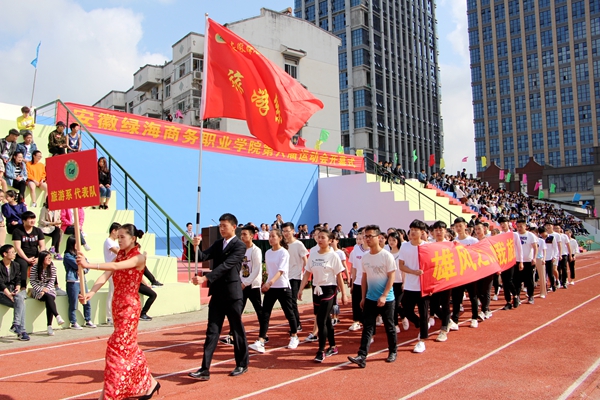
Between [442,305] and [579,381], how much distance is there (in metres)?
2.77

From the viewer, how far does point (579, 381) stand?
5.69 m

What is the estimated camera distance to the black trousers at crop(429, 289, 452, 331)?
824 centimetres

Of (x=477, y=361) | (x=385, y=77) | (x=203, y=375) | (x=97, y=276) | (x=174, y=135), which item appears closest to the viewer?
(x=203, y=375)

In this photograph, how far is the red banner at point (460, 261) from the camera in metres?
8.09

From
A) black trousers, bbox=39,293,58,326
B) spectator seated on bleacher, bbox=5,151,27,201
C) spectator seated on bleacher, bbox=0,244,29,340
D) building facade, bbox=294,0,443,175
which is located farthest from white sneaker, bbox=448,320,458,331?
building facade, bbox=294,0,443,175

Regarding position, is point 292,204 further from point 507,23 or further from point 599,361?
point 507,23

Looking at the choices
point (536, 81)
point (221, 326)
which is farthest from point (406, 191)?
point (536, 81)

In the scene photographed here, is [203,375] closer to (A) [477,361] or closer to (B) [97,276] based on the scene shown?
(A) [477,361]

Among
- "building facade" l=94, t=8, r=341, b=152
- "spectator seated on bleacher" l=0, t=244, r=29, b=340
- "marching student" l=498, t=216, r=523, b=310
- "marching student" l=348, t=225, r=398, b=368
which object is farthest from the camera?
"building facade" l=94, t=8, r=341, b=152

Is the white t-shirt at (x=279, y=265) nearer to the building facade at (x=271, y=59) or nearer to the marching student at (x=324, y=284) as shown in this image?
the marching student at (x=324, y=284)

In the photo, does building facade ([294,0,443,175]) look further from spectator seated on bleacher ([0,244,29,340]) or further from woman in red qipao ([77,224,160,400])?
woman in red qipao ([77,224,160,400])

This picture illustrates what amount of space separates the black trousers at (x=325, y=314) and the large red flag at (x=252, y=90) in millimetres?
3529

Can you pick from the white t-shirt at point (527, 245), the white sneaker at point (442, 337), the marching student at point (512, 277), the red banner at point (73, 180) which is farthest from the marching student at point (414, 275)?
the white t-shirt at point (527, 245)

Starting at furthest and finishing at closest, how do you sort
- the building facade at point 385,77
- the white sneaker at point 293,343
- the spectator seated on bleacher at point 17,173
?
the building facade at point 385,77, the spectator seated on bleacher at point 17,173, the white sneaker at point 293,343
